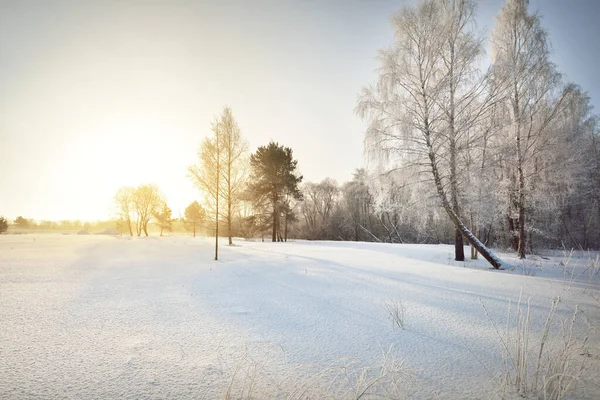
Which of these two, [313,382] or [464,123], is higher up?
[464,123]

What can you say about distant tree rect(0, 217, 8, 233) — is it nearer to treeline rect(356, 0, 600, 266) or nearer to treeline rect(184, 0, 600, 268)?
treeline rect(184, 0, 600, 268)

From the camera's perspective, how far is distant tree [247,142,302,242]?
80.1 feet

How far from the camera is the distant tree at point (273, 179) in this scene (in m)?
24.4

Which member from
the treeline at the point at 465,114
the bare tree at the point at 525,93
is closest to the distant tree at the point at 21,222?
the treeline at the point at 465,114

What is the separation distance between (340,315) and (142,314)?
301 cm

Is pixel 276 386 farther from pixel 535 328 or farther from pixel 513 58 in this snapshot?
pixel 513 58

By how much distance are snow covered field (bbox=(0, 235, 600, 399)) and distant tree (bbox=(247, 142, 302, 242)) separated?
18420 mm

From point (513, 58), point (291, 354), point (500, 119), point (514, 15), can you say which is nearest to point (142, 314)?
point (291, 354)

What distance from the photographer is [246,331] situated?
10.0 feet

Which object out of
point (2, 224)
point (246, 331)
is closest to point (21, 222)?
point (2, 224)

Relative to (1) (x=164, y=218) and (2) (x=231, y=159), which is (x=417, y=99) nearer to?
(2) (x=231, y=159)

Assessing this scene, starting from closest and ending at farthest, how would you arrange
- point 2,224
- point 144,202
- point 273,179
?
point 273,179 < point 2,224 < point 144,202

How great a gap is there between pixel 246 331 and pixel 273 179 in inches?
862

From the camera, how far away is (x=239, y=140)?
52.9ft
